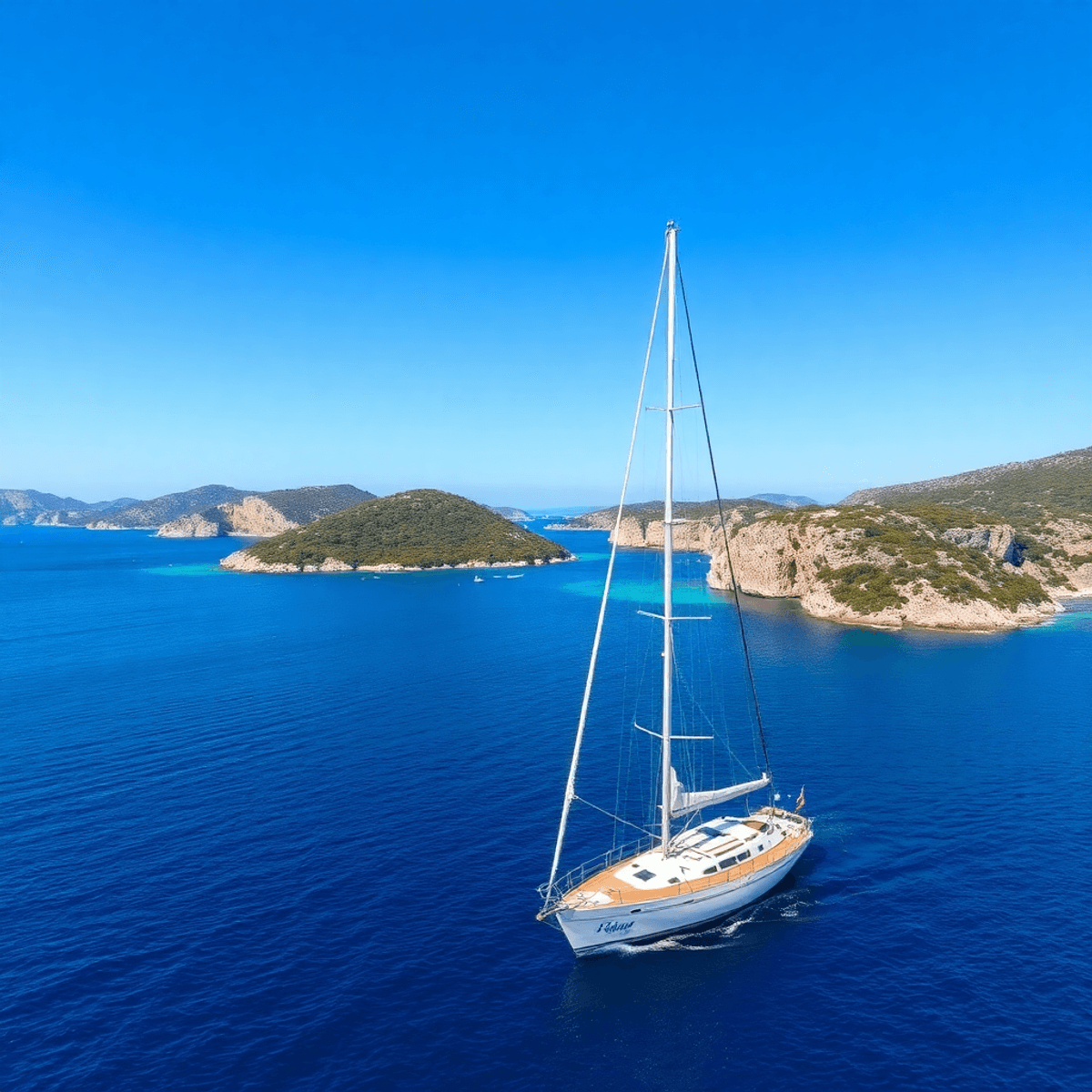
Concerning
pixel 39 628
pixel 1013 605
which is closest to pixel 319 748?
pixel 39 628

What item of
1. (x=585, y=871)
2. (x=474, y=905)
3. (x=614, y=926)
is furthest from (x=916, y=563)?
(x=474, y=905)

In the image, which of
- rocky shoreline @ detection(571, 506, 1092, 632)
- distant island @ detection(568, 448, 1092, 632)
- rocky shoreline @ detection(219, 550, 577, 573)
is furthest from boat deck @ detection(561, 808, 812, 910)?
rocky shoreline @ detection(219, 550, 577, 573)

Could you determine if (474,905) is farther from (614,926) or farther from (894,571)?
(894,571)

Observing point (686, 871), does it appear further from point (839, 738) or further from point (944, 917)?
point (839, 738)

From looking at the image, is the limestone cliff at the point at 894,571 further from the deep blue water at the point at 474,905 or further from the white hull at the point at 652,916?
the white hull at the point at 652,916

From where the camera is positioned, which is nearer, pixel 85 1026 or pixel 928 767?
pixel 85 1026

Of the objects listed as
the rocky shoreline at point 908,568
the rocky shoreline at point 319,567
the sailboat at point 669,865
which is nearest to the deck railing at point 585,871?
the sailboat at point 669,865
